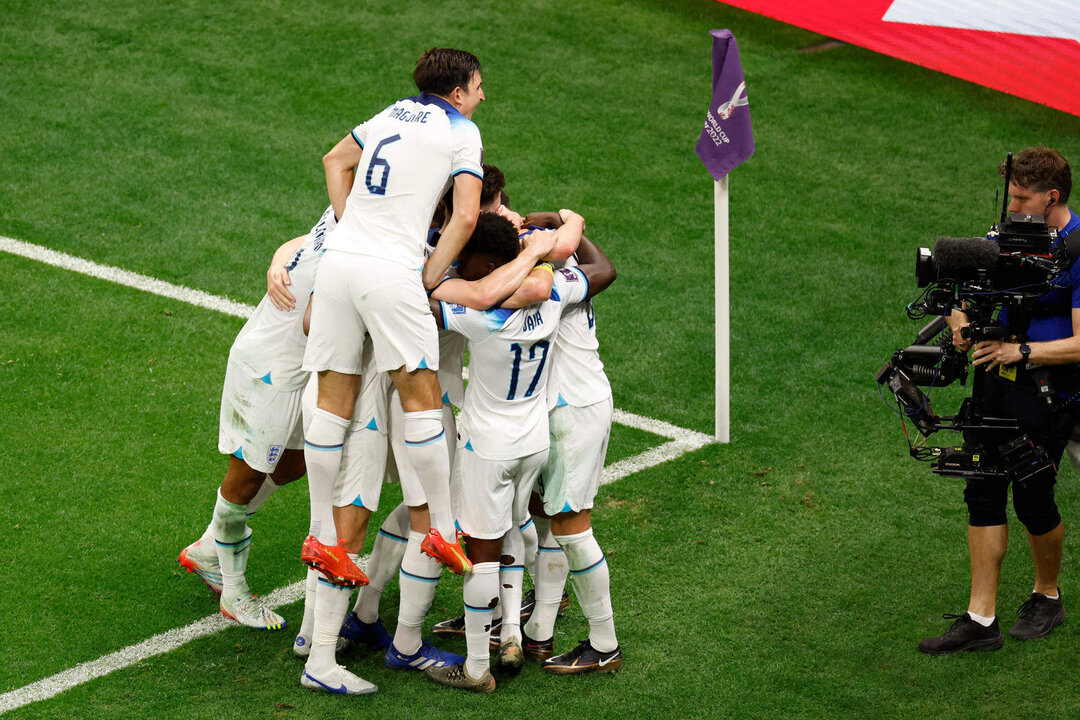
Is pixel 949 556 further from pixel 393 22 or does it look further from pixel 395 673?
pixel 393 22

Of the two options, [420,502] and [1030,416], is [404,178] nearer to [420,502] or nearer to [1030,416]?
[420,502]

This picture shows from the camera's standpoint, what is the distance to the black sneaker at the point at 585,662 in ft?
18.3

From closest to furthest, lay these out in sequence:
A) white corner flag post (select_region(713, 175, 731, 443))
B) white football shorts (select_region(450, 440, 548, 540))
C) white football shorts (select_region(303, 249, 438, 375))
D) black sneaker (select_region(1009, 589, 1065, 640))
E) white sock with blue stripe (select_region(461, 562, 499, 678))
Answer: white football shorts (select_region(303, 249, 438, 375)), white football shorts (select_region(450, 440, 548, 540)), white sock with blue stripe (select_region(461, 562, 499, 678)), black sneaker (select_region(1009, 589, 1065, 640)), white corner flag post (select_region(713, 175, 731, 443))

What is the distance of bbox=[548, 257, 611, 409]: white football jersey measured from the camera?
5.43 metres

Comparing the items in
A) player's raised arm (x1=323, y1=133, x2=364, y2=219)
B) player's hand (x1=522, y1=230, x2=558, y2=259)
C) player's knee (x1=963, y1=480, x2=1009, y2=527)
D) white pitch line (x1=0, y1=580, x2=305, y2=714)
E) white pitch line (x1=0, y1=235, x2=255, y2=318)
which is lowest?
white pitch line (x1=0, y1=580, x2=305, y2=714)

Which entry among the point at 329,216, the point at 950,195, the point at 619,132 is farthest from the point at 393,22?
the point at 329,216

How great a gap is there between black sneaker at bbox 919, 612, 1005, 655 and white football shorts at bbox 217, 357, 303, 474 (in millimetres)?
2976

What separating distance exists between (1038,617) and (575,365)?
8.06 feet

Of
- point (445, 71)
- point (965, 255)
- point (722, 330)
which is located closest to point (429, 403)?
point (445, 71)

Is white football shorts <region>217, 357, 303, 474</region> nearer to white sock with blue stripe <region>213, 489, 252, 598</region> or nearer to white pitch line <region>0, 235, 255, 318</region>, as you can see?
white sock with blue stripe <region>213, 489, 252, 598</region>

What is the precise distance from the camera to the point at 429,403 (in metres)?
5.11

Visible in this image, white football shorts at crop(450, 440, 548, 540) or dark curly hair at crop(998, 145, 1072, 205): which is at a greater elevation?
dark curly hair at crop(998, 145, 1072, 205)

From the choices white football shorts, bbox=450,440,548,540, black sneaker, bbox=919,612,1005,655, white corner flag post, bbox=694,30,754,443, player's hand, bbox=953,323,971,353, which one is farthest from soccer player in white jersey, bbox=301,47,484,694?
white corner flag post, bbox=694,30,754,443

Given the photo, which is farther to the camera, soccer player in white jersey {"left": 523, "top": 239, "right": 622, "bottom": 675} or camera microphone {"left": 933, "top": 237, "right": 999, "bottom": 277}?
soccer player in white jersey {"left": 523, "top": 239, "right": 622, "bottom": 675}
